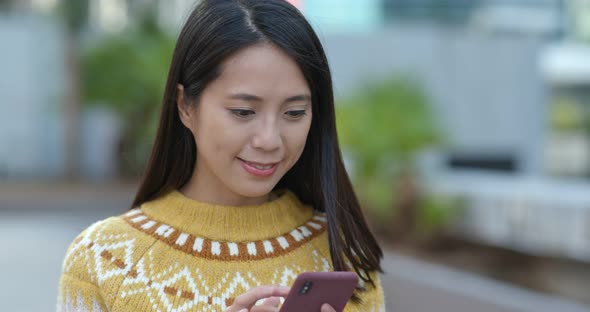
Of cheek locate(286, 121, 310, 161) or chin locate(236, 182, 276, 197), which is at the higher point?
cheek locate(286, 121, 310, 161)

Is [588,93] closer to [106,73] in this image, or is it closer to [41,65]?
[106,73]

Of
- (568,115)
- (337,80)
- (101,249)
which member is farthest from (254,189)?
(568,115)

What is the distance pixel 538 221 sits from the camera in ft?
29.5

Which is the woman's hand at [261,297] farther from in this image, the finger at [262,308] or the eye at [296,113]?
the eye at [296,113]

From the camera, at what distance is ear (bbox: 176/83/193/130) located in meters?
1.87

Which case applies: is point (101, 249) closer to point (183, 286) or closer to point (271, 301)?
point (183, 286)

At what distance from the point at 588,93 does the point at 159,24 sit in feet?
33.9

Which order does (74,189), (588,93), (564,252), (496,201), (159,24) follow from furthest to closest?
(588,93) → (159,24) → (74,189) → (496,201) → (564,252)

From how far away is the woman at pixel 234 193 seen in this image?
1.74 meters

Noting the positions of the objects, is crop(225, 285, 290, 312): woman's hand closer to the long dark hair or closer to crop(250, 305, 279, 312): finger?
crop(250, 305, 279, 312): finger

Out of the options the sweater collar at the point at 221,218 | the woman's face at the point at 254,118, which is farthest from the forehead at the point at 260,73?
the sweater collar at the point at 221,218

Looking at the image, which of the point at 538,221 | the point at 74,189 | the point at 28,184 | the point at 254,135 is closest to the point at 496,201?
the point at 538,221

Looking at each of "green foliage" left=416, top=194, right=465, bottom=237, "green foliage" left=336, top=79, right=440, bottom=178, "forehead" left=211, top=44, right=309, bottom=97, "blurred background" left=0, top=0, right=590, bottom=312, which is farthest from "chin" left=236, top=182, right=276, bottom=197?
"blurred background" left=0, top=0, right=590, bottom=312

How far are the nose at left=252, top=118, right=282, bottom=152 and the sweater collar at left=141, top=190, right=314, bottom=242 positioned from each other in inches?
9.8
